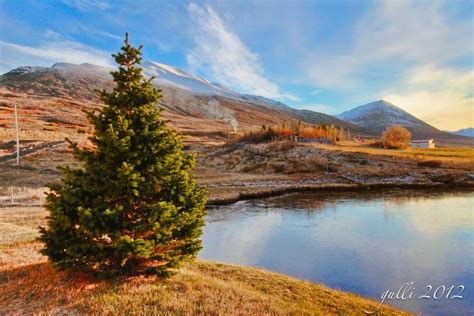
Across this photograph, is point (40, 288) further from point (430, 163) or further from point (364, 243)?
→ point (430, 163)

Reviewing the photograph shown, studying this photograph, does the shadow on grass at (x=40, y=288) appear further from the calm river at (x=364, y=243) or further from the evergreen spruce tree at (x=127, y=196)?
the calm river at (x=364, y=243)

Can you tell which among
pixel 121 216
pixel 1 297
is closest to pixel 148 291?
pixel 121 216

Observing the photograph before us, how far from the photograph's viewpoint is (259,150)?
60719 millimetres

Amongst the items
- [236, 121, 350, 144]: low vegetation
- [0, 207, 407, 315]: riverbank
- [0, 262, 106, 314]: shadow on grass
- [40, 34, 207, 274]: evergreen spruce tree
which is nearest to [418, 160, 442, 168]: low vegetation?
[236, 121, 350, 144]: low vegetation

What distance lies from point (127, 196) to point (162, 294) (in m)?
3.07

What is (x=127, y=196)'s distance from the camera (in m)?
9.56

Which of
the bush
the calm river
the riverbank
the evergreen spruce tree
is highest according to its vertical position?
the bush

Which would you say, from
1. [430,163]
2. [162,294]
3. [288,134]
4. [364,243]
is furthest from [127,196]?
[288,134]

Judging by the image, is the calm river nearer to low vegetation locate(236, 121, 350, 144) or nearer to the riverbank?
the riverbank

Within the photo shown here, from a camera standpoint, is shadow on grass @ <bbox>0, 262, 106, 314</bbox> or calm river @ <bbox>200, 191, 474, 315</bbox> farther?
calm river @ <bbox>200, 191, 474, 315</bbox>

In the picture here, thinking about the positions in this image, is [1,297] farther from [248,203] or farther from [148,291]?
[248,203]

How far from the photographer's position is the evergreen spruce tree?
874 centimetres

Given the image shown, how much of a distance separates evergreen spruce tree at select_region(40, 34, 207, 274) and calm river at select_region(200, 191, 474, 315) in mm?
Result: 7400

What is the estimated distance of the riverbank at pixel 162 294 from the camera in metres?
7.98
